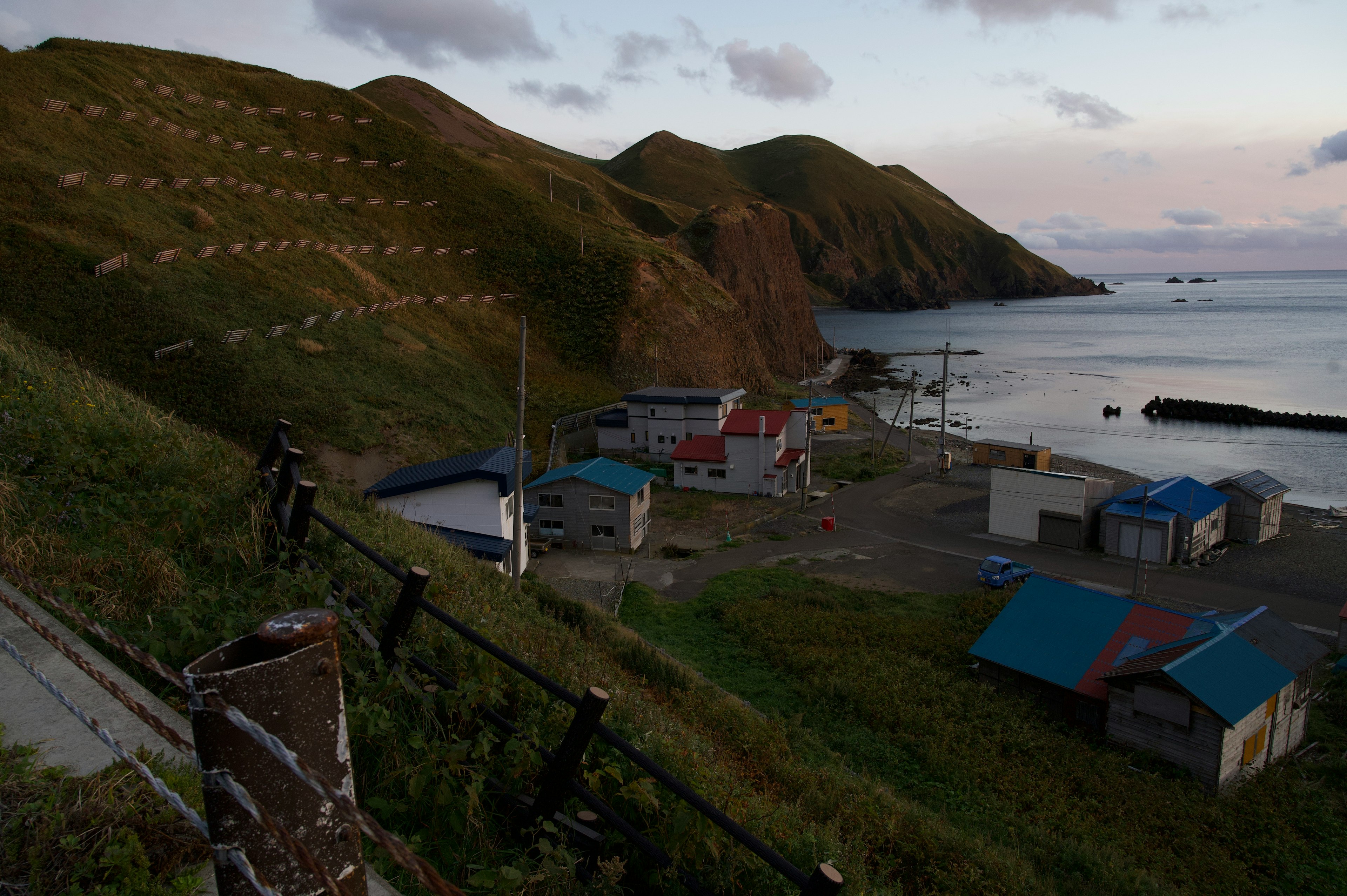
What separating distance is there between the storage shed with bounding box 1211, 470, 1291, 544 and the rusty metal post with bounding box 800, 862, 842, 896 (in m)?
38.7

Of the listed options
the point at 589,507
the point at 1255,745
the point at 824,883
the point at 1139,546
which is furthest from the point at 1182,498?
the point at 824,883

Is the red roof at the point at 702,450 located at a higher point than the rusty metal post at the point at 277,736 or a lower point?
lower

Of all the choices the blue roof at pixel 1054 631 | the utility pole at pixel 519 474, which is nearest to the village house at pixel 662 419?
the blue roof at pixel 1054 631

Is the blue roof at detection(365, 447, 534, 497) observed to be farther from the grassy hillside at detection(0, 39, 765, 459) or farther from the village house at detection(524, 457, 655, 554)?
the grassy hillside at detection(0, 39, 765, 459)

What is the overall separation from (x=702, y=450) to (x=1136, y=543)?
69.0 ft

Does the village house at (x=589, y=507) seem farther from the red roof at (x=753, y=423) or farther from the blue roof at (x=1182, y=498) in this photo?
the blue roof at (x=1182, y=498)

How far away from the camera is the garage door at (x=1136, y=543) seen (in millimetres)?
29906

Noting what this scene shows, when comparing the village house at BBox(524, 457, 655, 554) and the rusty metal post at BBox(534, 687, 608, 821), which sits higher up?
the rusty metal post at BBox(534, 687, 608, 821)

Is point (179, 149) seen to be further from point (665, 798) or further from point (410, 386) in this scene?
point (665, 798)

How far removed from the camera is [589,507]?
31.2 m

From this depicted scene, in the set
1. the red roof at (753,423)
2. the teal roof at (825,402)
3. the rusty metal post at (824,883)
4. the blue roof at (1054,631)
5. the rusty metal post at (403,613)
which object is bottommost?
the blue roof at (1054,631)

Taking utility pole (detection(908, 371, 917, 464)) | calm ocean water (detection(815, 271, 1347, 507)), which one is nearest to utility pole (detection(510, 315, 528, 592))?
utility pole (detection(908, 371, 917, 464))

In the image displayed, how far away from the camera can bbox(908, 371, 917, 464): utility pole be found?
47812mm

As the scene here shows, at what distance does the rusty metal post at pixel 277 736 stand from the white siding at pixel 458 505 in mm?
19220
